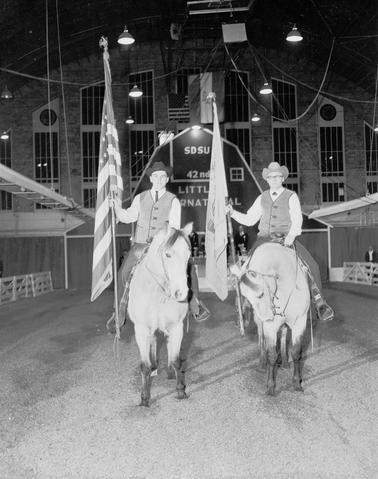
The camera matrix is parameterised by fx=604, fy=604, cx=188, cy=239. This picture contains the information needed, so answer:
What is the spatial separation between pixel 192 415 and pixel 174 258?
4.62 ft

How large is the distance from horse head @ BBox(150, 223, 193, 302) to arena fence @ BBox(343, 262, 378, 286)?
607 inches

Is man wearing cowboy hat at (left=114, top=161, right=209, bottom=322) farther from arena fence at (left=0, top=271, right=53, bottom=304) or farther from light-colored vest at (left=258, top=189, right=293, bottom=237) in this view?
arena fence at (left=0, top=271, right=53, bottom=304)

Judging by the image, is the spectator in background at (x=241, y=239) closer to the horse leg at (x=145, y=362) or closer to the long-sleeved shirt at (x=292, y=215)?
the long-sleeved shirt at (x=292, y=215)

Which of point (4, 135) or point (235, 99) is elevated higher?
point (235, 99)

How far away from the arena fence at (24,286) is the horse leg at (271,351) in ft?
39.9

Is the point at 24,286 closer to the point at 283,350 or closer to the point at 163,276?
the point at 283,350

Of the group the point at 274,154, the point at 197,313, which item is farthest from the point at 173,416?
the point at 274,154

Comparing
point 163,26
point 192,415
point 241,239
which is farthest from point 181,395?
point 163,26

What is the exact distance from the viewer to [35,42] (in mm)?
23297

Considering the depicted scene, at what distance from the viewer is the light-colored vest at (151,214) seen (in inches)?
243

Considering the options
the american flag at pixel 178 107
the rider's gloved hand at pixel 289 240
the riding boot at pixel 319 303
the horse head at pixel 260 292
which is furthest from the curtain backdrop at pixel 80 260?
the horse head at pixel 260 292

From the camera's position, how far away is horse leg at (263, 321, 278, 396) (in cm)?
574

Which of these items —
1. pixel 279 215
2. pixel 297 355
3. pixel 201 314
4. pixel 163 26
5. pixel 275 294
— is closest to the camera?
pixel 275 294

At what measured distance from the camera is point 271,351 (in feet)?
18.9
